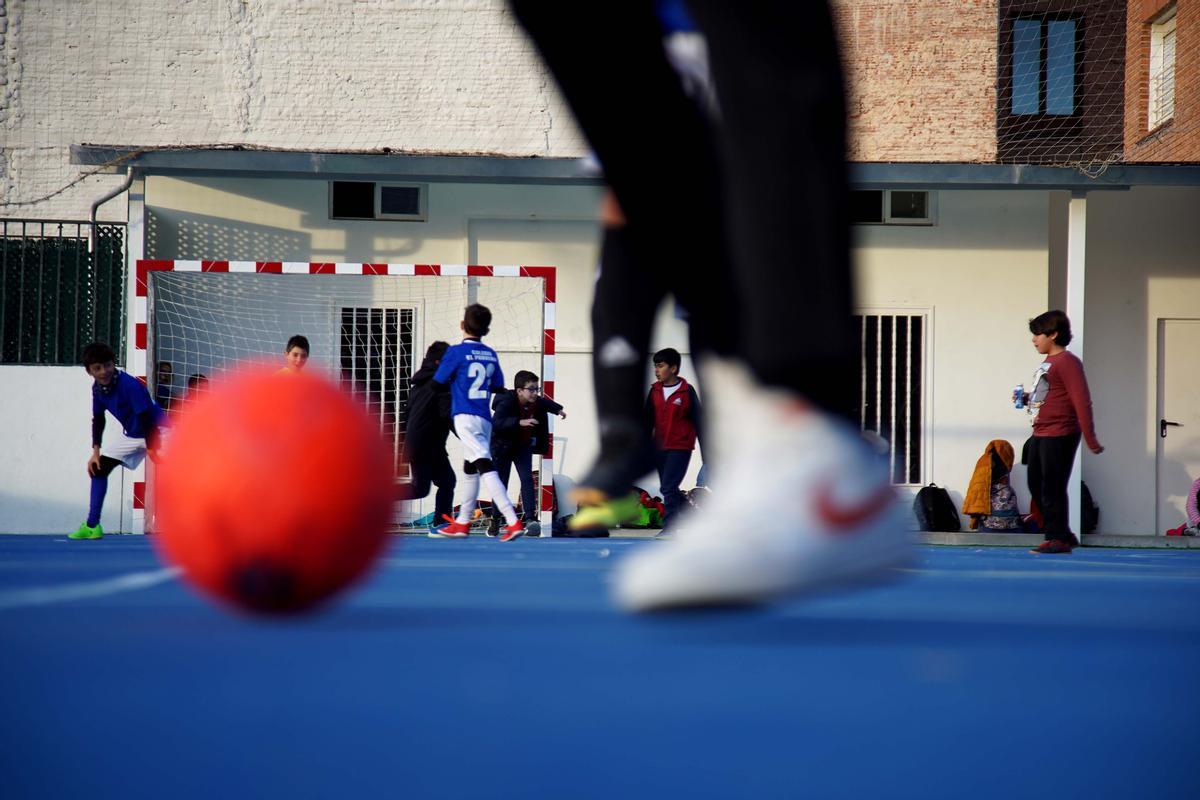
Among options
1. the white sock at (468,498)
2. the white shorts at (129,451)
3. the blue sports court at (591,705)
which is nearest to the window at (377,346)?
the white sock at (468,498)

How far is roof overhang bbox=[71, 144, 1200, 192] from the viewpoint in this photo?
12344 millimetres

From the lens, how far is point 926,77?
46.6 ft

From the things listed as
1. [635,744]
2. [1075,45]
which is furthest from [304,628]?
[1075,45]

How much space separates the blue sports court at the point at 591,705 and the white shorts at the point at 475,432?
752 cm

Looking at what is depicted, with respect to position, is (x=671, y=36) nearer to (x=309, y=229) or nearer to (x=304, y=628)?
(x=304, y=628)

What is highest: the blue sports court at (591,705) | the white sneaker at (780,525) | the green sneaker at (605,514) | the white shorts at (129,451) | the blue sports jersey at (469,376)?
the blue sports jersey at (469,376)

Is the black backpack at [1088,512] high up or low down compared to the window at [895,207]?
down

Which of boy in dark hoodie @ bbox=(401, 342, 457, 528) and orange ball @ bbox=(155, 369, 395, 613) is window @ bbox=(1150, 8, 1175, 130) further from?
orange ball @ bbox=(155, 369, 395, 613)

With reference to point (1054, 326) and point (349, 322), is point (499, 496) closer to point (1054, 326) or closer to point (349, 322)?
point (1054, 326)

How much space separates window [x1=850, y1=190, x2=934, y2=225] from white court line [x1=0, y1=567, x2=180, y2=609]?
1257 cm

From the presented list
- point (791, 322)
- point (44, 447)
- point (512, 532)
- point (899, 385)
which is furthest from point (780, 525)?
point (899, 385)

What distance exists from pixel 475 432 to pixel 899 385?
6.52 meters

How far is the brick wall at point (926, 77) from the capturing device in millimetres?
14164

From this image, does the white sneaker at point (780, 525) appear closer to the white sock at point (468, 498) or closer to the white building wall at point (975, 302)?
the white sock at point (468, 498)
